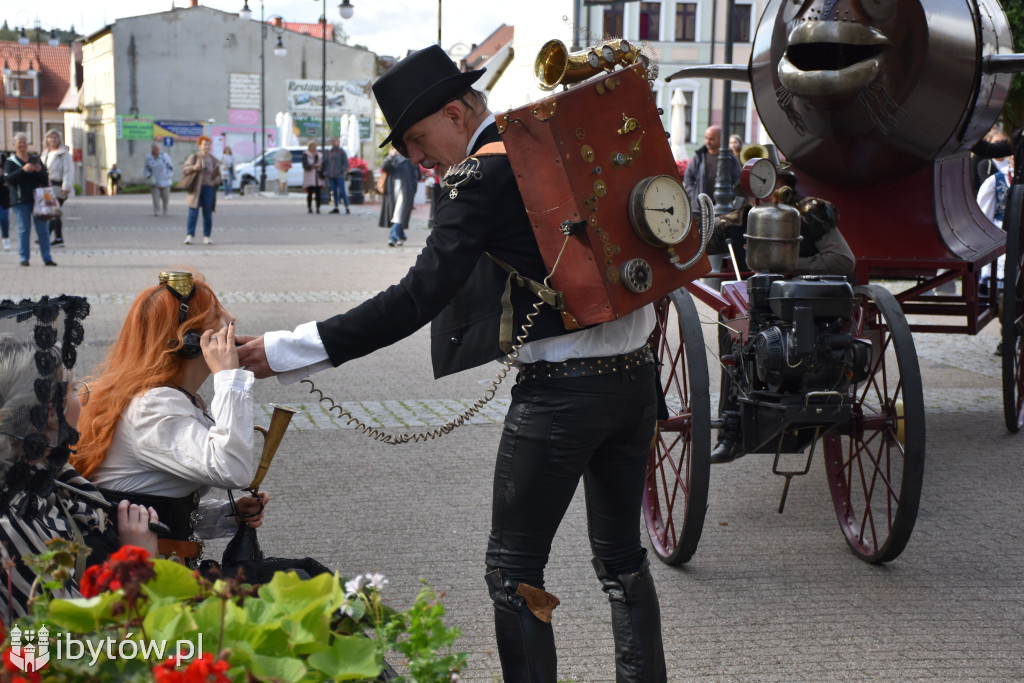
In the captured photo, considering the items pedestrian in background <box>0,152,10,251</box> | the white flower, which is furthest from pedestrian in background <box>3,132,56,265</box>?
the white flower

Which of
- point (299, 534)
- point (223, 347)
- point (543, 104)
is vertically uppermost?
point (543, 104)

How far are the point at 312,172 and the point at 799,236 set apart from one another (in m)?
27.2

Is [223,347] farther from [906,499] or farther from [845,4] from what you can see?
[845,4]

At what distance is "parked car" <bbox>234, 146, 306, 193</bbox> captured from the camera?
45.3m

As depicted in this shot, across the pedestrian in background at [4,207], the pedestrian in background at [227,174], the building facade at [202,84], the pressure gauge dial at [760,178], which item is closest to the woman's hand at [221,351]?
the pressure gauge dial at [760,178]

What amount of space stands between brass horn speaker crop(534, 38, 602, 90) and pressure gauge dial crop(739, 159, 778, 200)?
82.2 inches

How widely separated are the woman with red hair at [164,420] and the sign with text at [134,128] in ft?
197

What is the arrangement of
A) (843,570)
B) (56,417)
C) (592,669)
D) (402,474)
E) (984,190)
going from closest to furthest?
(56,417) → (592,669) → (843,570) → (402,474) → (984,190)

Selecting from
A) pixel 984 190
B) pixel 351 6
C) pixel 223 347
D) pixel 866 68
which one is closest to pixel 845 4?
pixel 866 68

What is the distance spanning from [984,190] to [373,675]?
37.2 feet

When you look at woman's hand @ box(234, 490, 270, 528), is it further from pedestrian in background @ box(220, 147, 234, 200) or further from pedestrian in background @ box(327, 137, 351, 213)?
pedestrian in background @ box(220, 147, 234, 200)

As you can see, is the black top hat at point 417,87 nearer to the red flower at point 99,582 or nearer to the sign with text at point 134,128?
the red flower at point 99,582

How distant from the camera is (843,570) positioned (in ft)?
15.3

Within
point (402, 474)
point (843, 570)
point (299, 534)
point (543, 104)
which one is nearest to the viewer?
point (543, 104)
